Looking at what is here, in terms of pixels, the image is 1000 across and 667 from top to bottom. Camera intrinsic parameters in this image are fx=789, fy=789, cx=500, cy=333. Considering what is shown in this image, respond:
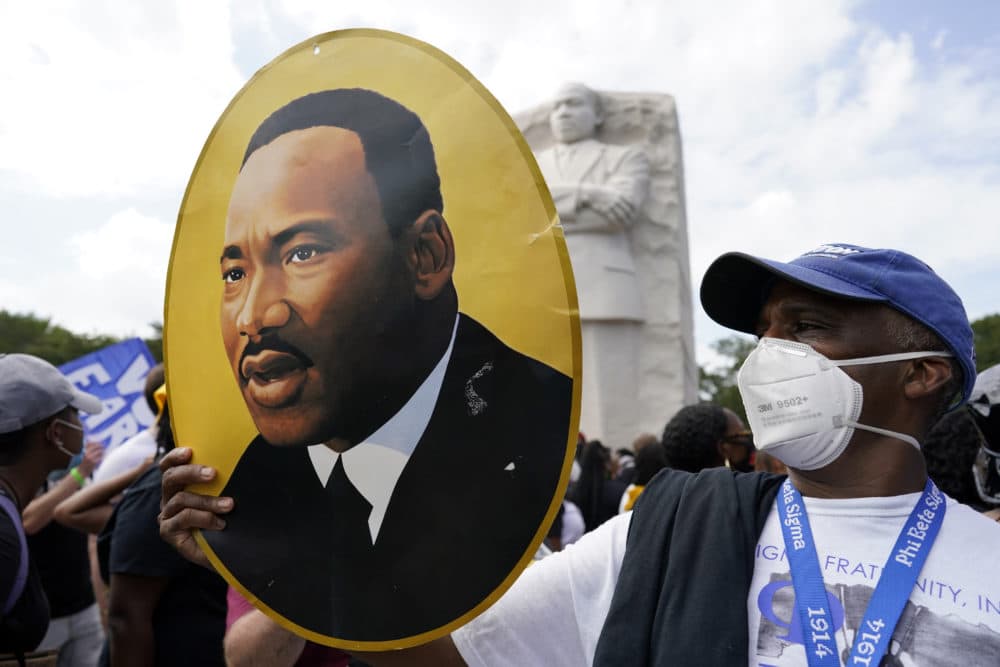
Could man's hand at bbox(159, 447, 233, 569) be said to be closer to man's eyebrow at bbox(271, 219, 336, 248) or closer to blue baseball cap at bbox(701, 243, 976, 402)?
man's eyebrow at bbox(271, 219, 336, 248)

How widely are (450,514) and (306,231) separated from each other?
1.54 feet

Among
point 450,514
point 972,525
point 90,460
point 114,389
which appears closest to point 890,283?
point 972,525

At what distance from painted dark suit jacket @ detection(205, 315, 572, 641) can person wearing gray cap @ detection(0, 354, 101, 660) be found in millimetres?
1335

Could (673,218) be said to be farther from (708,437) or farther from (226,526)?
(226,526)

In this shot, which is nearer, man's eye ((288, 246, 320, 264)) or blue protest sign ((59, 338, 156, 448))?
man's eye ((288, 246, 320, 264))

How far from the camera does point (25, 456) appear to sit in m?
2.37

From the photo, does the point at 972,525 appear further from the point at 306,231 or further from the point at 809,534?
the point at 306,231

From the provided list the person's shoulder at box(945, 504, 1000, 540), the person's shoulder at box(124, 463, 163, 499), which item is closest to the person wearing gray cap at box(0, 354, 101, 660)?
the person's shoulder at box(124, 463, 163, 499)

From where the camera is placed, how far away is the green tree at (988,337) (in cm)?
3387

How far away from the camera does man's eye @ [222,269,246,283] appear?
124cm

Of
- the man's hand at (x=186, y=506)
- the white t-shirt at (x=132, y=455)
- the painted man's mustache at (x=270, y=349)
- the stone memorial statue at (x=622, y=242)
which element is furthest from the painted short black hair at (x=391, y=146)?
the stone memorial statue at (x=622, y=242)

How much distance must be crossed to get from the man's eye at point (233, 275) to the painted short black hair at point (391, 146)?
0.82 ft

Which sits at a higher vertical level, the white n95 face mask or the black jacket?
the white n95 face mask

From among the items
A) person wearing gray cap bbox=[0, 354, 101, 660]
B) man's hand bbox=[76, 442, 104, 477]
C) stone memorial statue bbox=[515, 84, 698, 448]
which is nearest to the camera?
person wearing gray cap bbox=[0, 354, 101, 660]
